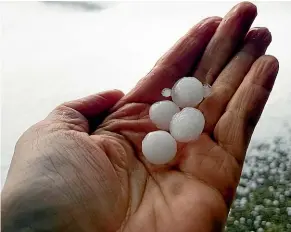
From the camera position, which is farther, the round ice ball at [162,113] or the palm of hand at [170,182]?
the round ice ball at [162,113]

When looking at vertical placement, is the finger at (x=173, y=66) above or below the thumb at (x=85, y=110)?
above

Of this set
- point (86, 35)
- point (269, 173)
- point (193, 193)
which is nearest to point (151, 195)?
point (193, 193)

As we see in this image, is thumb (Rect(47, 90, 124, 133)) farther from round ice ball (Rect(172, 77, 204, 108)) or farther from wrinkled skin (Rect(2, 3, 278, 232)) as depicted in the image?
round ice ball (Rect(172, 77, 204, 108))

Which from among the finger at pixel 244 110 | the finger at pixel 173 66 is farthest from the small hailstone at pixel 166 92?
the finger at pixel 244 110

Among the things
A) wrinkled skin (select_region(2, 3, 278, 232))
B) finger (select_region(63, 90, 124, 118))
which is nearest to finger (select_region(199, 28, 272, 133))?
wrinkled skin (select_region(2, 3, 278, 232))

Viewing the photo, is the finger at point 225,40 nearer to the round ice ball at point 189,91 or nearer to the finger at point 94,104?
the round ice ball at point 189,91

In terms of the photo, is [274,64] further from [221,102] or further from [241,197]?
[241,197]
